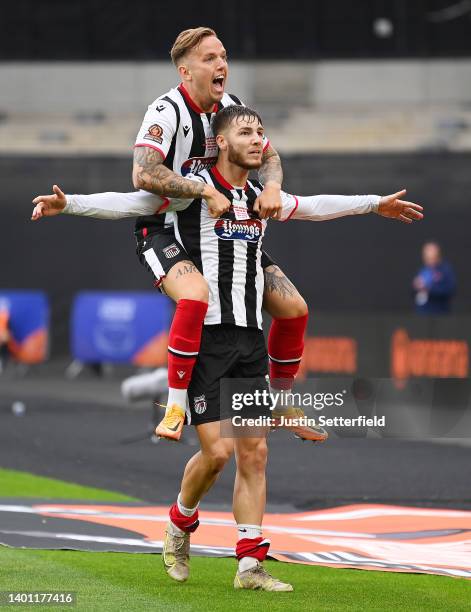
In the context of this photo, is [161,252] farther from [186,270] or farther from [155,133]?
[155,133]

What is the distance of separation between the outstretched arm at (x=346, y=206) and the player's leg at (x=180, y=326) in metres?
0.64

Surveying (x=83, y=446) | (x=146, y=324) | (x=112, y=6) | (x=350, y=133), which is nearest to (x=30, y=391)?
(x=146, y=324)

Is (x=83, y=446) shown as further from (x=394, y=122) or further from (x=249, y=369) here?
(x=394, y=122)

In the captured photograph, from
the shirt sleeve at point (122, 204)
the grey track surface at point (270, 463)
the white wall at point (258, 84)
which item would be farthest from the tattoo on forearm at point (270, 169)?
the white wall at point (258, 84)

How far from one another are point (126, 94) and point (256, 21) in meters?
2.84

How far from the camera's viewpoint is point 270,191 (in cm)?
584

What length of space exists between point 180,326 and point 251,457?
0.69 metres

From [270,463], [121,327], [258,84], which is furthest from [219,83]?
[258,84]

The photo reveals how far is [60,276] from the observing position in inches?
755

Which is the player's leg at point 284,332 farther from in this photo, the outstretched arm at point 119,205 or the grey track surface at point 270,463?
the grey track surface at point 270,463

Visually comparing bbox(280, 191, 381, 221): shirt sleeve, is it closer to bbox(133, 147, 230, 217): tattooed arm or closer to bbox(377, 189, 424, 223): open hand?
bbox(377, 189, 424, 223): open hand

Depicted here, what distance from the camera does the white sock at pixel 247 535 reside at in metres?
5.73

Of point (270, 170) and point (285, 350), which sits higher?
point (270, 170)

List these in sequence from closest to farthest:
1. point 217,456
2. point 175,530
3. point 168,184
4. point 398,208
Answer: point 168,184, point 217,456, point 175,530, point 398,208
